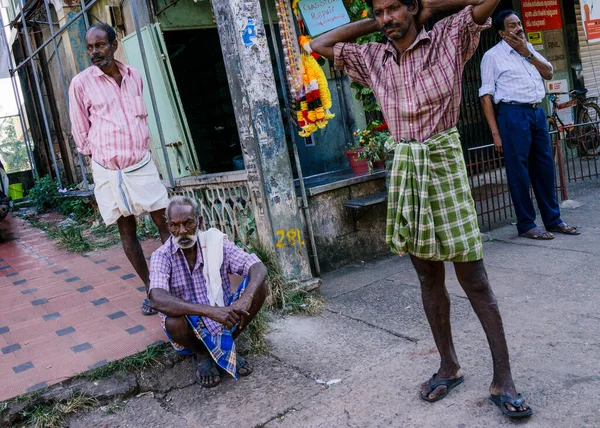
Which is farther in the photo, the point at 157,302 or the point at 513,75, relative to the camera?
the point at 513,75

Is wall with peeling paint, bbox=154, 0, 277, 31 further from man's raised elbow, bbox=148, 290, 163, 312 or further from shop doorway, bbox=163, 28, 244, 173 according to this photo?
man's raised elbow, bbox=148, 290, 163, 312

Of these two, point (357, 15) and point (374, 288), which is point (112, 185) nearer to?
point (374, 288)

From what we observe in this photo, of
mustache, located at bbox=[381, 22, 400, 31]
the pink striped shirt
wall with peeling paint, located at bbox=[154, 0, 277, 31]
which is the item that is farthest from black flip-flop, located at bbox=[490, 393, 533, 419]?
wall with peeling paint, located at bbox=[154, 0, 277, 31]

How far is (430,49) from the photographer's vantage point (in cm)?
245

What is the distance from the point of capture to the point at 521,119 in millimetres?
4977

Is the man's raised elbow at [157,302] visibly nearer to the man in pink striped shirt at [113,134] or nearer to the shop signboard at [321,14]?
the man in pink striped shirt at [113,134]

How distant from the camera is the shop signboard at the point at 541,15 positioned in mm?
8625

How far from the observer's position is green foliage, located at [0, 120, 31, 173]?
56.3 ft

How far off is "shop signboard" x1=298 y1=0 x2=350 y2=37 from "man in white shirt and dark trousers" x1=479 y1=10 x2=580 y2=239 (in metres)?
1.37

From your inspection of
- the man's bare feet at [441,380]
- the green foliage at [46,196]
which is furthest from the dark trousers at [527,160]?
the green foliage at [46,196]

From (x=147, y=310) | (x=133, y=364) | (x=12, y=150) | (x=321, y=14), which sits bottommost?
(x=133, y=364)

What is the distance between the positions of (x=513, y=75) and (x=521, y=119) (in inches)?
15.7

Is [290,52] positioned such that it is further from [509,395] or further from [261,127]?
[509,395]

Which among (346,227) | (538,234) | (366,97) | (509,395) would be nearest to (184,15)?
(366,97)
